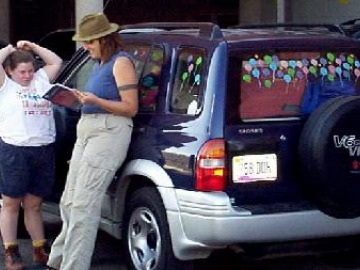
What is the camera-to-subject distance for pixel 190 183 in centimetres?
590

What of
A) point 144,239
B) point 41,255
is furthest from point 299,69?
point 41,255

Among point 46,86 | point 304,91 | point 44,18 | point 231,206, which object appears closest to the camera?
point 231,206

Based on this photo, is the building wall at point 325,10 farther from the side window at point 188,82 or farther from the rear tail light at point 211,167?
the rear tail light at point 211,167

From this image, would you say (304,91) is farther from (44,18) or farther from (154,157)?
(44,18)

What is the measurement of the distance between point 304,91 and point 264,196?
2.55 ft

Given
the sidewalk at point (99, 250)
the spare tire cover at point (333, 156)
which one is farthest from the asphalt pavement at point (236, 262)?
the spare tire cover at point (333, 156)

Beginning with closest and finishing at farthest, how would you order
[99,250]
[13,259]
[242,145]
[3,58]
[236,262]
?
[242,145] → [3,58] → [13,259] → [236,262] → [99,250]

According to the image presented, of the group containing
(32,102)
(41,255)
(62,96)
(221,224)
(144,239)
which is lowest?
(41,255)

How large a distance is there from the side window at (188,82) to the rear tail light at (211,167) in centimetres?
29

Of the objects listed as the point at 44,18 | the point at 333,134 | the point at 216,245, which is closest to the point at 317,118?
the point at 333,134

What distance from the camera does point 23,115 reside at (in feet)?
22.5

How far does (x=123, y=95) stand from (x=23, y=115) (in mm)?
999

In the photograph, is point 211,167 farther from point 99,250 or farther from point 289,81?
point 99,250

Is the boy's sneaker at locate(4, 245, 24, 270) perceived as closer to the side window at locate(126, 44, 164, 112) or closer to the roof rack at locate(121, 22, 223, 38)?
the side window at locate(126, 44, 164, 112)
